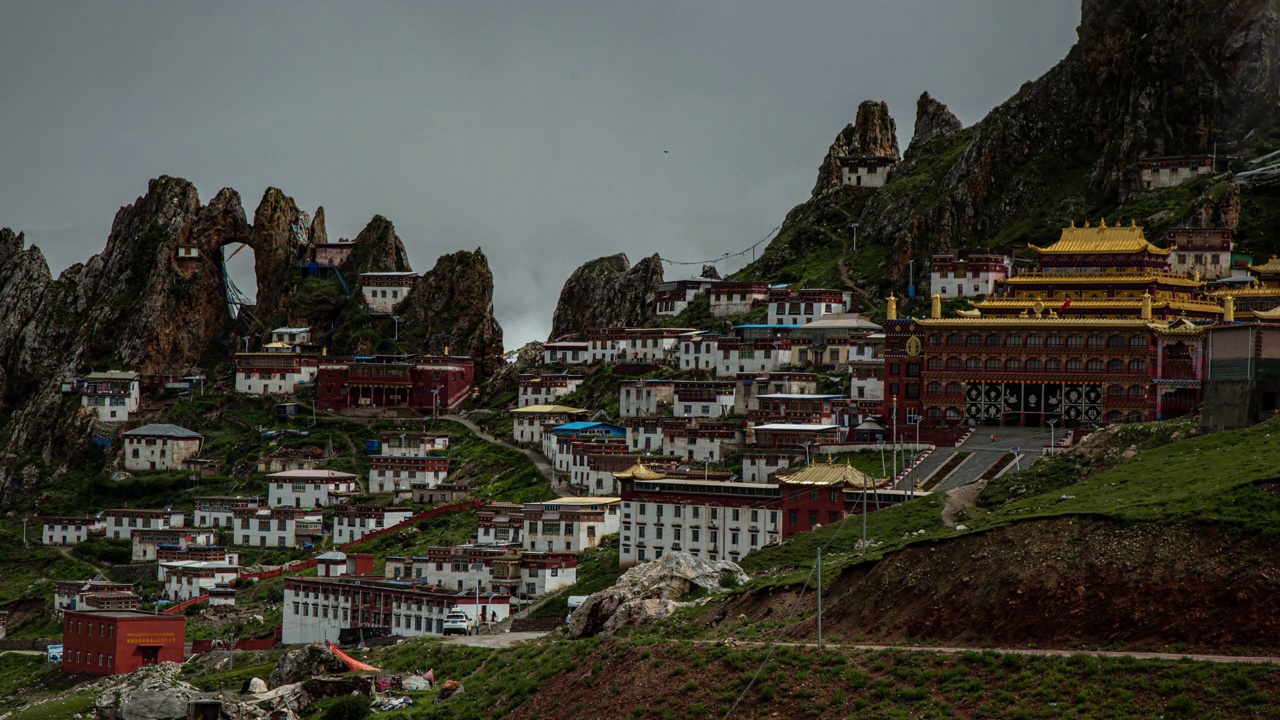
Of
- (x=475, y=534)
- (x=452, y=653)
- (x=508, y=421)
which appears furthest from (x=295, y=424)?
Result: (x=452, y=653)

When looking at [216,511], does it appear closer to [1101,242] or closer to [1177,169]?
[1101,242]

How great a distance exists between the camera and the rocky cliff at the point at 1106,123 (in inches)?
7244

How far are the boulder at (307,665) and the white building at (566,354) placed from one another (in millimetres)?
113463

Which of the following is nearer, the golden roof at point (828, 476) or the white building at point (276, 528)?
the golden roof at point (828, 476)

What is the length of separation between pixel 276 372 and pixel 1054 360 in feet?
337

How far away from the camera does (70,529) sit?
16675 cm

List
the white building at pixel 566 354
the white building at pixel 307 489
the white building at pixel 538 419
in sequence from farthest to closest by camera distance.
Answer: the white building at pixel 566 354
the white building at pixel 538 419
the white building at pixel 307 489

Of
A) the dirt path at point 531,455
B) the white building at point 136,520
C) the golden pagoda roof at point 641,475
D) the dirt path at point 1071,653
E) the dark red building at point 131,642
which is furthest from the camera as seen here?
the white building at point 136,520

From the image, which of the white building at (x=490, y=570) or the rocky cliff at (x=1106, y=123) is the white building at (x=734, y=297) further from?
the white building at (x=490, y=570)

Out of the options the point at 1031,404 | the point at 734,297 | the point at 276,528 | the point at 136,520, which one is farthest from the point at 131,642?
the point at 734,297

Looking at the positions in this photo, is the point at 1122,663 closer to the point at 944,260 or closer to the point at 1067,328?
the point at 1067,328

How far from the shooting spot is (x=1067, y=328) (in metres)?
122

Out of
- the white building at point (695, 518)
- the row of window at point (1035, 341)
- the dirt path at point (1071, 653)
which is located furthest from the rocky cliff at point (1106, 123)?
the dirt path at point (1071, 653)

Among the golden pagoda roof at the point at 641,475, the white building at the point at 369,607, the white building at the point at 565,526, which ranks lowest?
the white building at the point at 369,607
